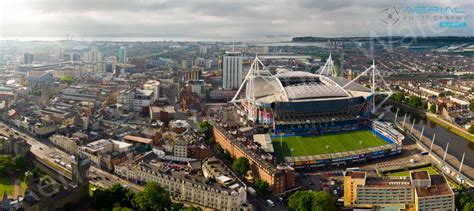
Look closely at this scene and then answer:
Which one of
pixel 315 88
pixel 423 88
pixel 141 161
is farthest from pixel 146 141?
pixel 423 88

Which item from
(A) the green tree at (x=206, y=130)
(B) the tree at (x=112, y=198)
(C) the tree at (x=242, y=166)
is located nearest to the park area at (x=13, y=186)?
(B) the tree at (x=112, y=198)

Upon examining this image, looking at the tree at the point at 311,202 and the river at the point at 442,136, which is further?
the river at the point at 442,136

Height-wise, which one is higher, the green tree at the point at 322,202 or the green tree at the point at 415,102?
the green tree at the point at 415,102

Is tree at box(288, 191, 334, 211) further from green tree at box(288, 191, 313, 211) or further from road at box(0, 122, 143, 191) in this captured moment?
road at box(0, 122, 143, 191)

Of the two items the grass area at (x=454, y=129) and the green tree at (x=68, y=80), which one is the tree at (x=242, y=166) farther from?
the green tree at (x=68, y=80)

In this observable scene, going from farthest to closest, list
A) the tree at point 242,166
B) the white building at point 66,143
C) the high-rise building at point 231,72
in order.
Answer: the high-rise building at point 231,72 < the white building at point 66,143 < the tree at point 242,166

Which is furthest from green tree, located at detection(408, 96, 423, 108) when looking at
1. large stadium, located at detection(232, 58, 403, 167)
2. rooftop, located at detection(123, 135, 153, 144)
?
rooftop, located at detection(123, 135, 153, 144)
